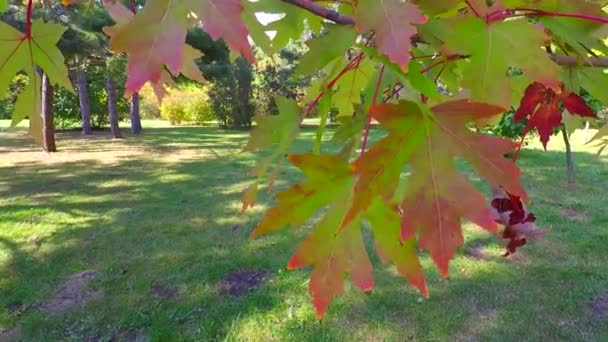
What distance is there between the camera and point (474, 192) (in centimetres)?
44

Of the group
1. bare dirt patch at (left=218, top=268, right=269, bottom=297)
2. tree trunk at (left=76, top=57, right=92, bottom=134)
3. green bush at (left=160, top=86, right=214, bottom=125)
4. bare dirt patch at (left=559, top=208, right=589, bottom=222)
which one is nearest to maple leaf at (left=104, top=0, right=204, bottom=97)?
bare dirt patch at (left=218, top=268, right=269, bottom=297)

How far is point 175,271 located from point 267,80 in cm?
1433

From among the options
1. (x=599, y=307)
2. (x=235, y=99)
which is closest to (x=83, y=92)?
(x=235, y=99)

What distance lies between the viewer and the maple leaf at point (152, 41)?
0.37 metres

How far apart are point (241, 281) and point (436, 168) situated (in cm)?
240

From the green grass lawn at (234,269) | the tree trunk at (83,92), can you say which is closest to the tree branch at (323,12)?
the green grass lawn at (234,269)

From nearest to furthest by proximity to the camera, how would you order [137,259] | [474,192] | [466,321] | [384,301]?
[474,192] → [466,321] → [384,301] → [137,259]

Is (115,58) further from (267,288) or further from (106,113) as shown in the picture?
(106,113)

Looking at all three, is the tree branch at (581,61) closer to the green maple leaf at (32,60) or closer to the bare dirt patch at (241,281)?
the green maple leaf at (32,60)

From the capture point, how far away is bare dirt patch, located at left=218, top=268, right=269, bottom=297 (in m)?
2.57

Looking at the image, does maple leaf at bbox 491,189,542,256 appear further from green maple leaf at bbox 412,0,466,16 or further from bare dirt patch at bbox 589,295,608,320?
bare dirt patch at bbox 589,295,608,320

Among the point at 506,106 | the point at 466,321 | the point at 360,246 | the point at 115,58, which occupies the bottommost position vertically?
the point at 466,321

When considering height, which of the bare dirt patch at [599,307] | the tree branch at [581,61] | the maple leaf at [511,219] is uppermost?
the tree branch at [581,61]

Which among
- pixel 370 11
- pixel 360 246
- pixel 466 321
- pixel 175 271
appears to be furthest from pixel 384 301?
pixel 370 11
